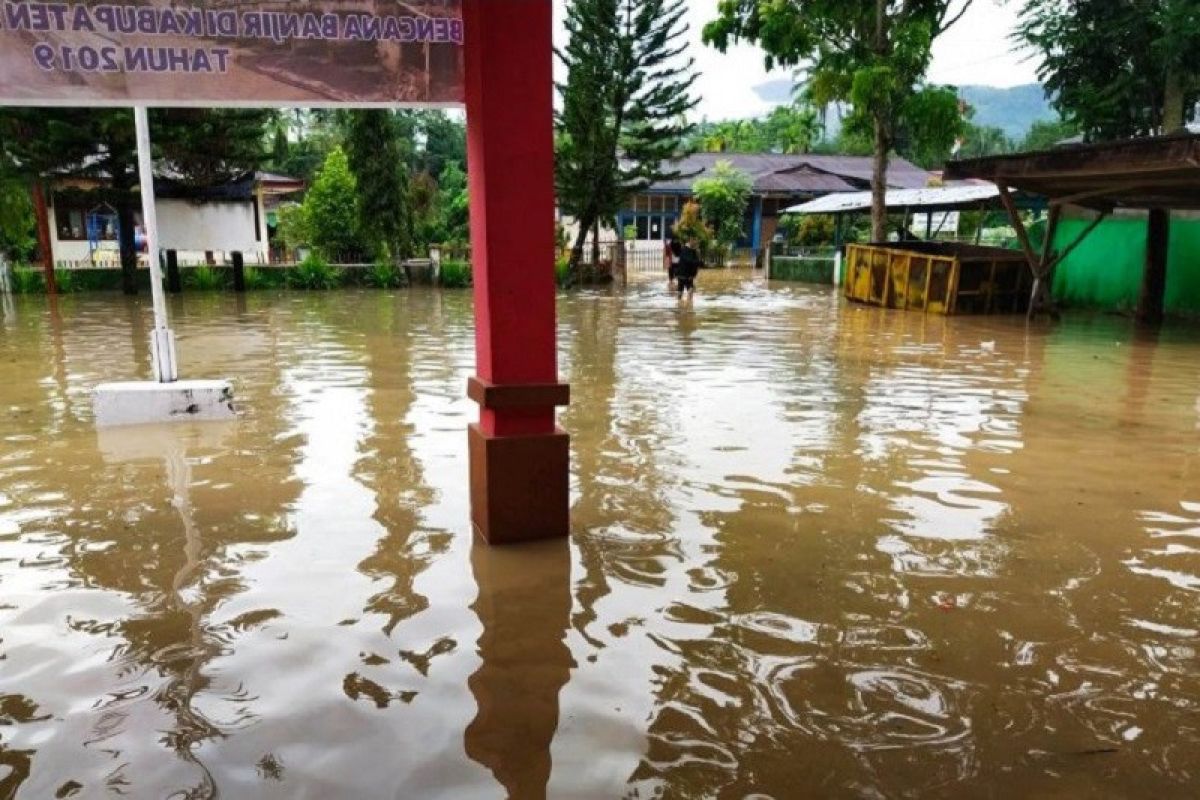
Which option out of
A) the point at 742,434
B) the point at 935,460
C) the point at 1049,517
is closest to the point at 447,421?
the point at 742,434

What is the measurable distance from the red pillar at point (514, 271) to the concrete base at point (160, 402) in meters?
3.96

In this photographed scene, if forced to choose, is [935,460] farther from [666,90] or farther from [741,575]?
[666,90]

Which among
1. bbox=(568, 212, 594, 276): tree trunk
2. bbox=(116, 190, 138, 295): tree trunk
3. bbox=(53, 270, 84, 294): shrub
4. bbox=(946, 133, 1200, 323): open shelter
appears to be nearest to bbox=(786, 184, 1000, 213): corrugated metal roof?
bbox=(946, 133, 1200, 323): open shelter

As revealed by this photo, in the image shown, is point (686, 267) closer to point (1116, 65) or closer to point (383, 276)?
point (383, 276)

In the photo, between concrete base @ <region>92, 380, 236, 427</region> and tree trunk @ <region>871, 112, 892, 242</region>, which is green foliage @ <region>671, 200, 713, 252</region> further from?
concrete base @ <region>92, 380, 236, 427</region>

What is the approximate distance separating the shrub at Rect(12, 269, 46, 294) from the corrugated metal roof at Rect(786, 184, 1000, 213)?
22691 mm

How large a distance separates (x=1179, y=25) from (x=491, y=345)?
25.7 m

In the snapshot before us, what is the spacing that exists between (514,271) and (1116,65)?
94.5 feet

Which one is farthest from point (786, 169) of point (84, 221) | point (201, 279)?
point (84, 221)

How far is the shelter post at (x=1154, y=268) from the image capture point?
51.5 feet

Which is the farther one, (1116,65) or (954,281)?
(1116,65)

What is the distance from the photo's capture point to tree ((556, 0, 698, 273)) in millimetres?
27172

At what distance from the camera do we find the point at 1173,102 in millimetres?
24734

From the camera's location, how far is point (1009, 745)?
280cm
